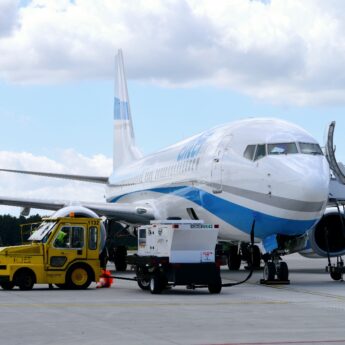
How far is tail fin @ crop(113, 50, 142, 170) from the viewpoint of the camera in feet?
140

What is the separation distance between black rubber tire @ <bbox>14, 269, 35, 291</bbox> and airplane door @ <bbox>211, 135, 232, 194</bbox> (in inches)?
220

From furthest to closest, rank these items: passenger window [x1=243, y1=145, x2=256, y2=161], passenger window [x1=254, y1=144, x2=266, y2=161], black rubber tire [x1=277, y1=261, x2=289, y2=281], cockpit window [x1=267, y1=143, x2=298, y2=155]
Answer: passenger window [x1=243, y1=145, x2=256, y2=161] → passenger window [x1=254, y1=144, x2=266, y2=161] → cockpit window [x1=267, y1=143, x2=298, y2=155] → black rubber tire [x1=277, y1=261, x2=289, y2=281]

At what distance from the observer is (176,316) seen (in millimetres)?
14148

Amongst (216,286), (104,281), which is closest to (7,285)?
(104,281)

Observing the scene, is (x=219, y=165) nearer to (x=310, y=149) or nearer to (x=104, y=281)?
(x=310, y=149)

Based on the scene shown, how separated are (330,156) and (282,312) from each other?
1122cm

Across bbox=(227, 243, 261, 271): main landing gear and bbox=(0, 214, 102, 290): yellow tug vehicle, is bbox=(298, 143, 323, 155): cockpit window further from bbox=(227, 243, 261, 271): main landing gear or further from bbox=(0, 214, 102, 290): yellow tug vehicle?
bbox=(227, 243, 261, 271): main landing gear

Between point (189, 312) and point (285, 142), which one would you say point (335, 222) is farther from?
point (189, 312)

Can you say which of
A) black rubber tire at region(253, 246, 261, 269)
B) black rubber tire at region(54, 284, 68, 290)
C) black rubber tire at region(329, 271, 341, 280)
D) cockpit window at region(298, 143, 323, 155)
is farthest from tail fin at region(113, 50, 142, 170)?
black rubber tire at region(54, 284, 68, 290)

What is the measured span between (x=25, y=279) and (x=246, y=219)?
5.53 metres

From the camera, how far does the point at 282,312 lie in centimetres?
1483

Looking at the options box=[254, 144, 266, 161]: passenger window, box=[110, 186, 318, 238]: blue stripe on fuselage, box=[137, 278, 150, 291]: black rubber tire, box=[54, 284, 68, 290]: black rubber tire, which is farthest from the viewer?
box=[254, 144, 266, 161]: passenger window

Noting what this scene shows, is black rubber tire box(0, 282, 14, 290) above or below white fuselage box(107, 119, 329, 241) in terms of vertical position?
below

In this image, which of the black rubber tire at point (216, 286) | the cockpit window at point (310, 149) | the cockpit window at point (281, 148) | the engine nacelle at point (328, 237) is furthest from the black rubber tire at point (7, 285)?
the engine nacelle at point (328, 237)
